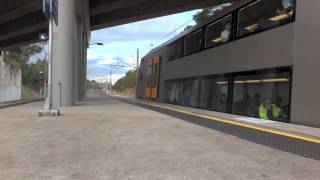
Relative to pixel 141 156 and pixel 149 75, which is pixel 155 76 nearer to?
pixel 149 75

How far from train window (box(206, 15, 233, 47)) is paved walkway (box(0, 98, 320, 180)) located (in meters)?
8.42

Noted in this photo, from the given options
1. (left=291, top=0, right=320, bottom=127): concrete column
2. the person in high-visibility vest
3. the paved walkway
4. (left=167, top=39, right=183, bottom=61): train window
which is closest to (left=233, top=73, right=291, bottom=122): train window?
the person in high-visibility vest

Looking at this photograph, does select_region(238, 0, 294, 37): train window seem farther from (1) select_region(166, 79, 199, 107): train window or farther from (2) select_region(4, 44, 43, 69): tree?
(2) select_region(4, 44, 43, 69): tree

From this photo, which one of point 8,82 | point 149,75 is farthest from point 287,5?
point 8,82

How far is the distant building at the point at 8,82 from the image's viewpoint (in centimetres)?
5625

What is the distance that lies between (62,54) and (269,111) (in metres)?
12.9

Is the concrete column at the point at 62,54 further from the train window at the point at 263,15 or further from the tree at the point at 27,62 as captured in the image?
the tree at the point at 27,62

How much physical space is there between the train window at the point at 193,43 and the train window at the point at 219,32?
139cm

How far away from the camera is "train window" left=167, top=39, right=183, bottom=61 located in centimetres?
2944

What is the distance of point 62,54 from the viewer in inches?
1021

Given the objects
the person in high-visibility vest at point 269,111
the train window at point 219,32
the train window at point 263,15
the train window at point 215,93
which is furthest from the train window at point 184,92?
the person in high-visibility vest at point 269,111

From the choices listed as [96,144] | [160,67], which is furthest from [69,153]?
[160,67]

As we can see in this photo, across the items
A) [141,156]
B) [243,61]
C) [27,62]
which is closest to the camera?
[141,156]

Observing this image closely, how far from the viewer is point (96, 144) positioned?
10039 mm
